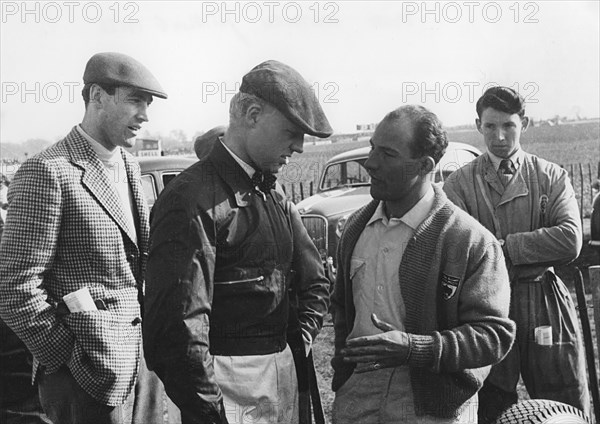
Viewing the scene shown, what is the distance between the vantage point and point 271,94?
2.61m

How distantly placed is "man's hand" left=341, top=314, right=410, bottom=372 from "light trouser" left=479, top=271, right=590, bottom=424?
149cm

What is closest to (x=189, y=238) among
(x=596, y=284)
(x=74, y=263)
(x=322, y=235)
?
(x=74, y=263)

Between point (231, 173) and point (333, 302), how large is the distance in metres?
0.90

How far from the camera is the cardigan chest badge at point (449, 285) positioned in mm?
2736

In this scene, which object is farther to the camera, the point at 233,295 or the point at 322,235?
the point at 322,235

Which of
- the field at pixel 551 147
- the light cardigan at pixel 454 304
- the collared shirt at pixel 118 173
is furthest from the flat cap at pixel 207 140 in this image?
the field at pixel 551 147

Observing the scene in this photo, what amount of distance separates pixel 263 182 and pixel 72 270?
93 centimetres

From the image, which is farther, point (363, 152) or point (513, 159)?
point (363, 152)

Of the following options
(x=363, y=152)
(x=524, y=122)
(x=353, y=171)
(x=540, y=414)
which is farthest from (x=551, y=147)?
(x=540, y=414)

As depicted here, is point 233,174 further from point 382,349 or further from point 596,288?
point 596,288

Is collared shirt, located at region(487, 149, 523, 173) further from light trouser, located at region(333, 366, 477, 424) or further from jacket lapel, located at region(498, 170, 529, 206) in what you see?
light trouser, located at region(333, 366, 477, 424)

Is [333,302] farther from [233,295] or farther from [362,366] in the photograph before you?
[233,295]

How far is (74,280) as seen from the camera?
303 cm

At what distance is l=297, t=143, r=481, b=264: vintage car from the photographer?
351 inches
